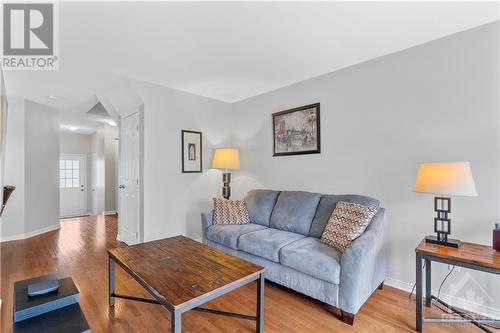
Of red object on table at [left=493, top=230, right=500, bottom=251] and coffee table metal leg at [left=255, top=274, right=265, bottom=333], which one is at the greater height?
red object on table at [left=493, top=230, right=500, bottom=251]

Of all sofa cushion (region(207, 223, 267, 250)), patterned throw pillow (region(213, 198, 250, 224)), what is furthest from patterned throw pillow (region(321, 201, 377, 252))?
patterned throw pillow (region(213, 198, 250, 224))

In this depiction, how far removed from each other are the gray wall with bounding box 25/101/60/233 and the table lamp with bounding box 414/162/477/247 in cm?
586

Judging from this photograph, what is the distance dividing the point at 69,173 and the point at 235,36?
7.01m

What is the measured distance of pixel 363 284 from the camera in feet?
6.45

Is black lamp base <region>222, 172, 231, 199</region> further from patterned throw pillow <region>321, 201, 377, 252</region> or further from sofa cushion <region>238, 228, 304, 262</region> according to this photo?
patterned throw pillow <region>321, 201, 377, 252</region>

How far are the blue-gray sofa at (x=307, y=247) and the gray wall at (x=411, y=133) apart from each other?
31cm

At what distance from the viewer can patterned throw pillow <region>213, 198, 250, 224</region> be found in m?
3.15

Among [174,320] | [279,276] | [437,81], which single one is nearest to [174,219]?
[279,276]

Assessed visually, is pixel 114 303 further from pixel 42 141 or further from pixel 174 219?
pixel 42 141

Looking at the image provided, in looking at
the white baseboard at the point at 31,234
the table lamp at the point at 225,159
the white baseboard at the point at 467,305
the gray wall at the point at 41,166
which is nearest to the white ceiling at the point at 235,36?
the table lamp at the point at 225,159

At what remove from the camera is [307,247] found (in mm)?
2248

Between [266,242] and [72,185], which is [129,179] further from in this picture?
[72,185]
